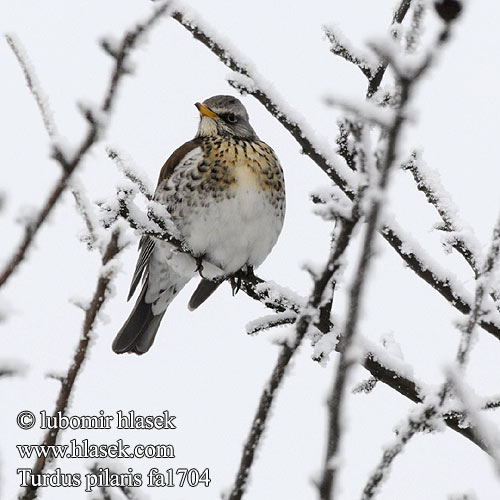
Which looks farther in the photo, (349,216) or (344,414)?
(349,216)

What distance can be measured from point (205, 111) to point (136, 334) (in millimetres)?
1767

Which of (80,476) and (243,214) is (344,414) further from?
(243,214)

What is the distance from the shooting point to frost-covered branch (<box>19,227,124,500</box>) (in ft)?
4.19

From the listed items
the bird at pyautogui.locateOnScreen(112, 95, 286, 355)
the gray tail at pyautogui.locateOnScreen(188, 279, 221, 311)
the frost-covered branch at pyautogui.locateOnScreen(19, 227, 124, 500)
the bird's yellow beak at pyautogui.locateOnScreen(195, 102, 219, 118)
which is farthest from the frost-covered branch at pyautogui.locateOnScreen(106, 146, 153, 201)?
the frost-covered branch at pyautogui.locateOnScreen(19, 227, 124, 500)

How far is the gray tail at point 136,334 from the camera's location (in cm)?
606

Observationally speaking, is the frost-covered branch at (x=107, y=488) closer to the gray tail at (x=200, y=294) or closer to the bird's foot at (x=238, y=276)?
the bird's foot at (x=238, y=276)

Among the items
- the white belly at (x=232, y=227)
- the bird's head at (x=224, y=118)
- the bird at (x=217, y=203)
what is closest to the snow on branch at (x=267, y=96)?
the bird at (x=217, y=203)

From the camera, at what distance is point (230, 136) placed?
5.64 meters

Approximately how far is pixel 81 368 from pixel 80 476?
3.10 feet

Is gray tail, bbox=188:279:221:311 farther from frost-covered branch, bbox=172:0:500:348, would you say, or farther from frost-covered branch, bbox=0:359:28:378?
frost-covered branch, bbox=0:359:28:378

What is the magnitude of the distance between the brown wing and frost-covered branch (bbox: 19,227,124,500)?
4.11 m

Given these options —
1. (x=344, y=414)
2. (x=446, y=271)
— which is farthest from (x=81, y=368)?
(x=446, y=271)

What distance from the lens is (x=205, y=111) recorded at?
5.85 m

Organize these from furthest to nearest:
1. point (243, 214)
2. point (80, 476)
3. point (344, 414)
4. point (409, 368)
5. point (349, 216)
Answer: point (243, 214) < point (409, 368) < point (80, 476) < point (349, 216) < point (344, 414)
